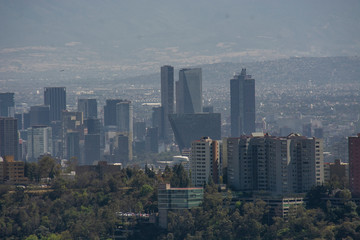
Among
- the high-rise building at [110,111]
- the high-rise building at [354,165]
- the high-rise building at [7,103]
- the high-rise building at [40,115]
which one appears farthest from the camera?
the high-rise building at [110,111]

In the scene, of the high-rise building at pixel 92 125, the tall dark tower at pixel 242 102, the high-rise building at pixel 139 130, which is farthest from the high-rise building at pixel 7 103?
the tall dark tower at pixel 242 102

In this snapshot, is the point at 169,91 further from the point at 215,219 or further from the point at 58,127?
the point at 215,219

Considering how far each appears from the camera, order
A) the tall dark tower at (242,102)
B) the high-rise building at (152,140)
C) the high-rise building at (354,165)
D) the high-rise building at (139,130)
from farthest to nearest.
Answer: the high-rise building at (139,130) → the high-rise building at (152,140) → the tall dark tower at (242,102) → the high-rise building at (354,165)

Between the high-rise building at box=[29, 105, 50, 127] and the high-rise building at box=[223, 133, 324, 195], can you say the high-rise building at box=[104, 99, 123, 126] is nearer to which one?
the high-rise building at box=[29, 105, 50, 127]

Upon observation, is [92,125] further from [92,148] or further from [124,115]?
[124,115]

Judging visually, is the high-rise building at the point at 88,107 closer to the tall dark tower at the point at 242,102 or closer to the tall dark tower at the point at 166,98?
the tall dark tower at the point at 166,98

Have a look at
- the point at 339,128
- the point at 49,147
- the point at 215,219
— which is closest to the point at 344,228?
the point at 215,219

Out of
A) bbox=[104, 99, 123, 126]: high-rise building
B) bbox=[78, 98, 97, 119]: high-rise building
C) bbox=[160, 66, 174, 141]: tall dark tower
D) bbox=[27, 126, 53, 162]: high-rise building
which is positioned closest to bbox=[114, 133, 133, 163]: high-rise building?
bbox=[160, 66, 174, 141]: tall dark tower
